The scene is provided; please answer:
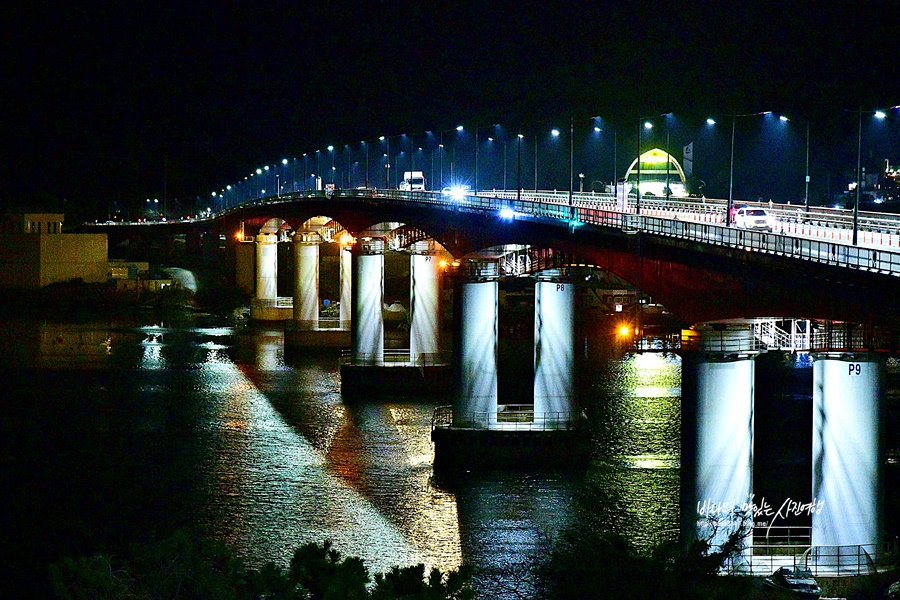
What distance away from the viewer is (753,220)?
94.7ft

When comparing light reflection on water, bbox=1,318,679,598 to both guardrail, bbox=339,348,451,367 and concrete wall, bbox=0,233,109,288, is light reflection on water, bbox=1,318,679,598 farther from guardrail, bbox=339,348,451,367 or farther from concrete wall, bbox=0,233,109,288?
concrete wall, bbox=0,233,109,288

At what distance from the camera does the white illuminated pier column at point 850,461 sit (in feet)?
60.8

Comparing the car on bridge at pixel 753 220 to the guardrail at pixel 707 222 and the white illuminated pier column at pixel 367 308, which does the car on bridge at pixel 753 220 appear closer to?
the guardrail at pixel 707 222

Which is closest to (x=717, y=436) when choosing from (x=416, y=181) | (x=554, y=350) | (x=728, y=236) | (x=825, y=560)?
(x=825, y=560)

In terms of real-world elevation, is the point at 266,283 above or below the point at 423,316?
above

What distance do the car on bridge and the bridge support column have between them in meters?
8.92

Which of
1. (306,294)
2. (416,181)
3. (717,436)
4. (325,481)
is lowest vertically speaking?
(325,481)

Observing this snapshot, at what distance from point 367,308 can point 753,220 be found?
17.1m

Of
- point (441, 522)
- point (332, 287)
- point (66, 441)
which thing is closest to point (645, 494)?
point (441, 522)

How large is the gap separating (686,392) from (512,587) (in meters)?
3.92

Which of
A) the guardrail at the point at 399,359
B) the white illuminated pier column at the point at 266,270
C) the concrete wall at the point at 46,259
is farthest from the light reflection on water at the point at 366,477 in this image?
the concrete wall at the point at 46,259

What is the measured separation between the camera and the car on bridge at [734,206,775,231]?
28.5 meters

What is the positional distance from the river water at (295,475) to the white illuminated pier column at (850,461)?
4.04 metres

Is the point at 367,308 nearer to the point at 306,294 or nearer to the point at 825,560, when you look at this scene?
the point at 306,294
